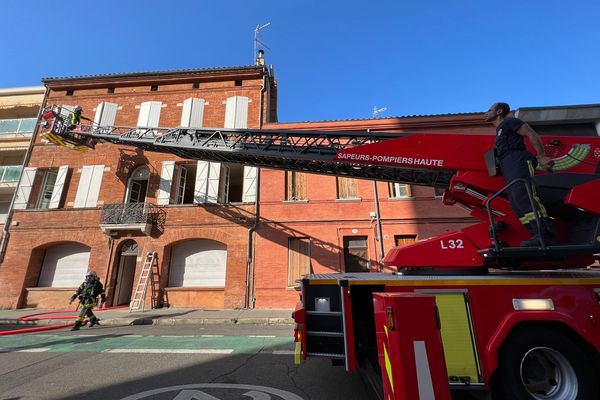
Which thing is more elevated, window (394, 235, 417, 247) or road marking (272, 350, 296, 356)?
window (394, 235, 417, 247)

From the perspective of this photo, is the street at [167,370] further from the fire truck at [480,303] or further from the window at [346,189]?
the window at [346,189]

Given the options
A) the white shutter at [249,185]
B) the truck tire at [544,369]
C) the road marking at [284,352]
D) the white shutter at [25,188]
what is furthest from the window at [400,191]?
the white shutter at [25,188]

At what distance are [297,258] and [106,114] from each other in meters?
13.7

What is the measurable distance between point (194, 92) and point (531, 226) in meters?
17.0

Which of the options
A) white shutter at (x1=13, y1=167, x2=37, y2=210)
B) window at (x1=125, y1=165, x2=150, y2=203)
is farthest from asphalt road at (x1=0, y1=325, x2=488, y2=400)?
white shutter at (x1=13, y1=167, x2=37, y2=210)

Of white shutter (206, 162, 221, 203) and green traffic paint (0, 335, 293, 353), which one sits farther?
white shutter (206, 162, 221, 203)

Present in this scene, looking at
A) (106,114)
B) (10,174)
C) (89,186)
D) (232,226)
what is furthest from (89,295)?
(10,174)

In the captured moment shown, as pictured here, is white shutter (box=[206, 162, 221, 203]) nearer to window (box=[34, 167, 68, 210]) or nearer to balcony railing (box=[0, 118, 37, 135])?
window (box=[34, 167, 68, 210])

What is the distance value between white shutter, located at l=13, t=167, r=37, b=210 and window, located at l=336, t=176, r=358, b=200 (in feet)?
52.9

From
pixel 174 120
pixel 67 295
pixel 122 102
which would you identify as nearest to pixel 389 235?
pixel 174 120

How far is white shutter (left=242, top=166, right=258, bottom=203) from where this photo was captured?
13.8m

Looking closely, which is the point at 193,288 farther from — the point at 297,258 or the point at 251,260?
the point at 297,258

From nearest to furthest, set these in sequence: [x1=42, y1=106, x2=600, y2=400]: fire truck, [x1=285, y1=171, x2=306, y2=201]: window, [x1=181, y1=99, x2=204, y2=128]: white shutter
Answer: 1. [x1=42, y1=106, x2=600, y2=400]: fire truck
2. [x1=285, y1=171, x2=306, y2=201]: window
3. [x1=181, y1=99, x2=204, y2=128]: white shutter

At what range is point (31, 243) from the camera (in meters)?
14.0
